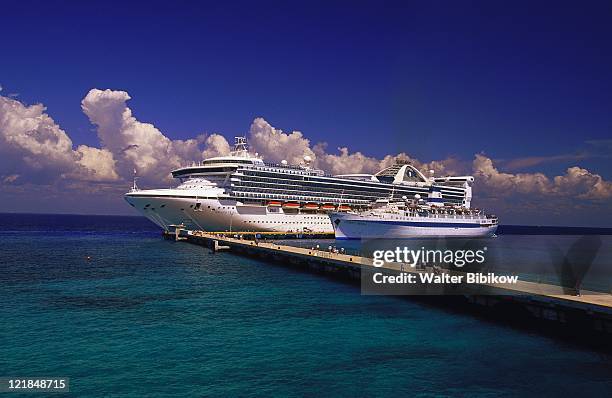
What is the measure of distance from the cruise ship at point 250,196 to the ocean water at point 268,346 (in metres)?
48.6

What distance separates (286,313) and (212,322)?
16.6 ft

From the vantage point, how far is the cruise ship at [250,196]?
87.6 meters

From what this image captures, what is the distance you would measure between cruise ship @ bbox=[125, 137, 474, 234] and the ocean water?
4865 cm

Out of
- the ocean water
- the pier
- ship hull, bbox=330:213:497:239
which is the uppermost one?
ship hull, bbox=330:213:497:239

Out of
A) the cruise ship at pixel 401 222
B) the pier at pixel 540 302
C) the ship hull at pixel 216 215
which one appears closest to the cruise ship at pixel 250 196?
the ship hull at pixel 216 215

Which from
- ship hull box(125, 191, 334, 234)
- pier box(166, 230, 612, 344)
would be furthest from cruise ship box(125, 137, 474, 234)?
pier box(166, 230, 612, 344)

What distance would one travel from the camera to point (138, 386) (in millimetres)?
17672

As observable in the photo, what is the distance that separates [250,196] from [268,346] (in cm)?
6977

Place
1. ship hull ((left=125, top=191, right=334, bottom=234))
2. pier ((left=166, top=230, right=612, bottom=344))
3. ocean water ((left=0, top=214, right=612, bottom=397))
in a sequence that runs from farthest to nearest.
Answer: ship hull ((left=125, top=191, right=334, bottom=234)), pier ((left=166, top=230, right=612, bottom=344)), ocean water ((left=0, top=214, right=612, bottom=397))

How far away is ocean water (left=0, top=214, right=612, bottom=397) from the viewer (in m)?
18.4

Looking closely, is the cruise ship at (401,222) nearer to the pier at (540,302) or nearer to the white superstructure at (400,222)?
the white superstructure at (400,222)

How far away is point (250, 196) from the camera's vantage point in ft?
301

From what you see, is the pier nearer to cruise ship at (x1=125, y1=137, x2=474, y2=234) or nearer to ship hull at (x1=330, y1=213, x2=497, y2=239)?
ship hull at (x1=330, y1=213, x2=497, y2=239)

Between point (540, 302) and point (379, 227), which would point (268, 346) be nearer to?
point (540, 302)
